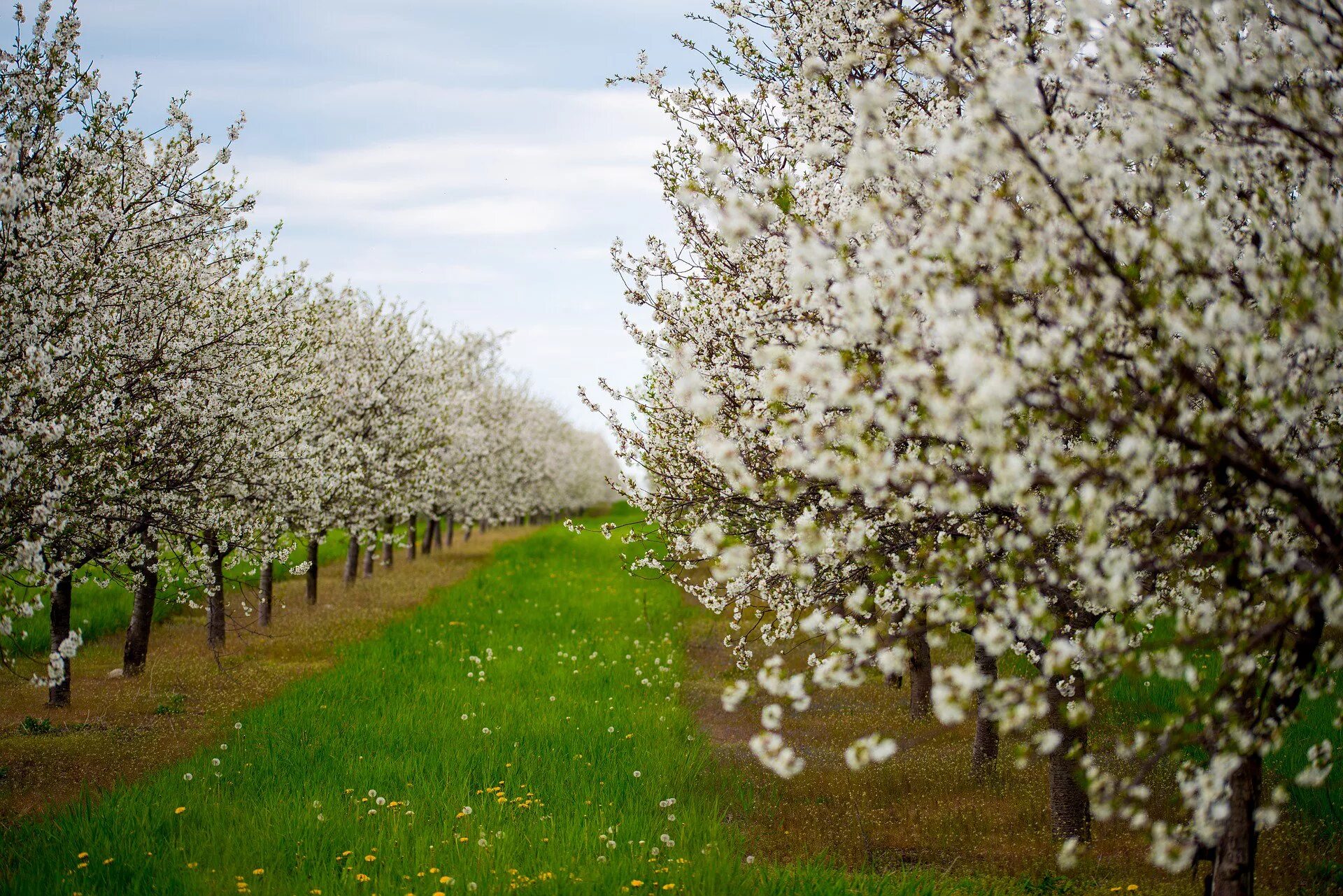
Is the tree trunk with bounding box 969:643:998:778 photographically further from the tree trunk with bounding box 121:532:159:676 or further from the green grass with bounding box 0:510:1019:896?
the tree trunk with bounding box 121:532:159:676

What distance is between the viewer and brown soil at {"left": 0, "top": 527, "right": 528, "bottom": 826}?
10539 mm

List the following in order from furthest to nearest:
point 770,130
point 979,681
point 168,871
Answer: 1. point 770,130
2. point 168,871
3. point 979,681

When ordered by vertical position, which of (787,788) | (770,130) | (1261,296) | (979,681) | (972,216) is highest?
(770,130)

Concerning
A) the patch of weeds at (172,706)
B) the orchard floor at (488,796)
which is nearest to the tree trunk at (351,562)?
the orchard floor at (488,796)

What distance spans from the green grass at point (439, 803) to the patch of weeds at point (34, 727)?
2.64 meters

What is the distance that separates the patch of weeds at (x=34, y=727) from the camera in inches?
478

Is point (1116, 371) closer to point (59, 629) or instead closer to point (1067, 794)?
point (1067, 794)

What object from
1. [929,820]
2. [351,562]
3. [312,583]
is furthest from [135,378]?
[351,562]

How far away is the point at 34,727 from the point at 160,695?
1.98 m

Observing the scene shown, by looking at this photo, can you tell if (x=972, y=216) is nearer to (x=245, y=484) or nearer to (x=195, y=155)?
(x=195, y=155)

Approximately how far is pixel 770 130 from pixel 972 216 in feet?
24.6

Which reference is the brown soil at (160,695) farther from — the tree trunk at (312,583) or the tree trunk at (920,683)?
the tree trunk at (920,683)

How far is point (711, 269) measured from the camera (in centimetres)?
1074

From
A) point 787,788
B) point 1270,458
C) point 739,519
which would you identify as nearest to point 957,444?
point 1270,458
